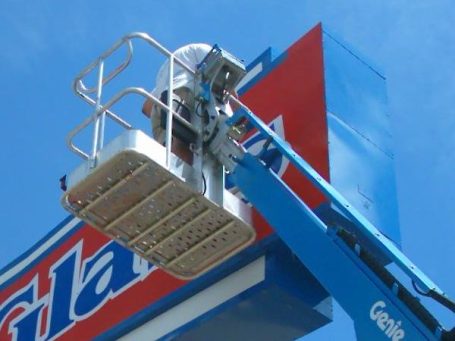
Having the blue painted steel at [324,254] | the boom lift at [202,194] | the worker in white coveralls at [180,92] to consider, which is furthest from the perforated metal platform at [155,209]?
the worker in white coveralls at [180,92]

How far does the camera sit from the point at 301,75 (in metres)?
10.5

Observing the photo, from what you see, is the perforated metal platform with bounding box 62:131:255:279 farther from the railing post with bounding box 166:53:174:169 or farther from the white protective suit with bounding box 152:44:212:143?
the white protective suit with bounding box 152:44:212:143

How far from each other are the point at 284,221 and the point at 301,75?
2689 millimetres

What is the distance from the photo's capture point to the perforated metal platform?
830cm

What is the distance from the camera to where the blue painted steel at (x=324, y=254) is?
22.4 feet

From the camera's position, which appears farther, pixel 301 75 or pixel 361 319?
pixel 301 75

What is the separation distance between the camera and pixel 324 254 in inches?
295

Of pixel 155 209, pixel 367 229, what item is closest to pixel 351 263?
pixel 367 229

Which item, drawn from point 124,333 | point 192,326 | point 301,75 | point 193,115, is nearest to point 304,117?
point 301,75

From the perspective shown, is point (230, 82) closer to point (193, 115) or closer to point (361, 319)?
point (193, 115)

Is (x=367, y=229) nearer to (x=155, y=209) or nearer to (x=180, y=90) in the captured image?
(x=155, y=209)

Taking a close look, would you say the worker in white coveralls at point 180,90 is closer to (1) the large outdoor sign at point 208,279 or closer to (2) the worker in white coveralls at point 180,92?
(2) the worker in white coveralls at point 180,92

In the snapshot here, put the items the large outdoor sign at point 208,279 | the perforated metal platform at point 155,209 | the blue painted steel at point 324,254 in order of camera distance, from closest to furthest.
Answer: the blue painted steel at point 324,254 < the perforated metal platform at point 155,209 < the large outdoor sign at point 208,279

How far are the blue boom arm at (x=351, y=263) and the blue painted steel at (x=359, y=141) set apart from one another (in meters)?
1.25
